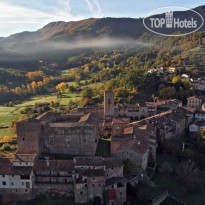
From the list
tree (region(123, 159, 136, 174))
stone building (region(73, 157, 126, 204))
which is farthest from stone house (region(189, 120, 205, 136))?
stone building (region(73, 157, 126, 204))

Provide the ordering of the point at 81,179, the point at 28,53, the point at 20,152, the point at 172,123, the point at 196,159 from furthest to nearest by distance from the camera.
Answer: the point at 28,53, the point at 172,123, the point at 196,159, the point at 20,152, the point at 81,179

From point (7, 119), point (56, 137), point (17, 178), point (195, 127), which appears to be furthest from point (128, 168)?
point (7, 119)

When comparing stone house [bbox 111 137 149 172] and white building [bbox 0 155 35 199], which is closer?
white building [bbox 0 155 35 199]

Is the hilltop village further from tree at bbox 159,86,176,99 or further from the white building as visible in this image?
tree at bbox 159,86,176,99

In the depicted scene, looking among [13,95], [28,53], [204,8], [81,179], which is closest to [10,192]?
[81,179]

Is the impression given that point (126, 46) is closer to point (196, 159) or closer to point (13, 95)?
point (13, 95)

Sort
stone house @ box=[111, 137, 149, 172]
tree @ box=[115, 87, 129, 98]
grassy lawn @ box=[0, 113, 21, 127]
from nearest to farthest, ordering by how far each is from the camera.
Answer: stone house @ box=[111, 137, 149, 172] → grassy lawn @ box=[0, 113, 21, 127] → tree @ box=[115, 87, 129, 98]

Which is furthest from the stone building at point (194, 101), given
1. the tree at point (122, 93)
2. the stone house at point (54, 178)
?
the stone house at point (54, 178)
